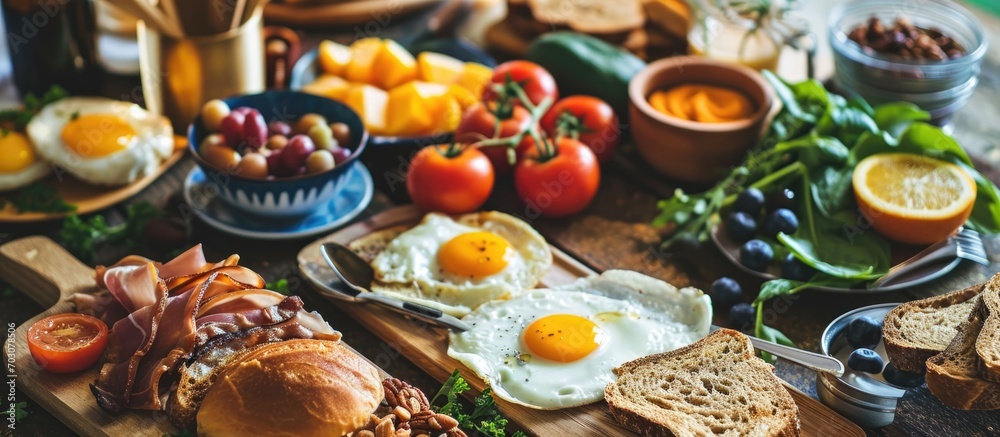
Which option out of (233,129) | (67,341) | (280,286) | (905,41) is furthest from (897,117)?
(67,341)

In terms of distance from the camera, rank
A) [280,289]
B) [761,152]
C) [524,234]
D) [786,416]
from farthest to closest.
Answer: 1. [761,152]
2. [524,234]
3. [280,289]
4. [786,416]

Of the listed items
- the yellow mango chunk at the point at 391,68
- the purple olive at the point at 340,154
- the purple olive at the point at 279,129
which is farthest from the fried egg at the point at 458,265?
the yellow mango chunk at the point at 391,68

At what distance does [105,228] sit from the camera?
10.6 feet

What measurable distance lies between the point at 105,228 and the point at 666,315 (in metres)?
2.05

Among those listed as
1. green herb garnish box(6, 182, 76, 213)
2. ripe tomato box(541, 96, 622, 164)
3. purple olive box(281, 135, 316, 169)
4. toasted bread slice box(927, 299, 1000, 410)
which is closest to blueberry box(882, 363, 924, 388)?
toasted bread slice box(927, 299, 1000, 410)

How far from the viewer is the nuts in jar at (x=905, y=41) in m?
3.83

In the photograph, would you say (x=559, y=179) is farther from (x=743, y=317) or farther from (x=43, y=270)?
(x=43, y=270)

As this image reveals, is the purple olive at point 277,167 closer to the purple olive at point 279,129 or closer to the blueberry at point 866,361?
the purple olive at point 279,129

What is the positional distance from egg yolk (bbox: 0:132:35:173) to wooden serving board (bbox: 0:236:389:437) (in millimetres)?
429

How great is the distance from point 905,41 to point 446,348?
2552 mm

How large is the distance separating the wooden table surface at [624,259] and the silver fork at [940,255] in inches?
3.7

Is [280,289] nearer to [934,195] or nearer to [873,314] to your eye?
[873,314]

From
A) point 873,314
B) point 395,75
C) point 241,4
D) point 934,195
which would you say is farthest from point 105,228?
point 934,195

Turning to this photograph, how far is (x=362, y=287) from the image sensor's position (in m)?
2.96
